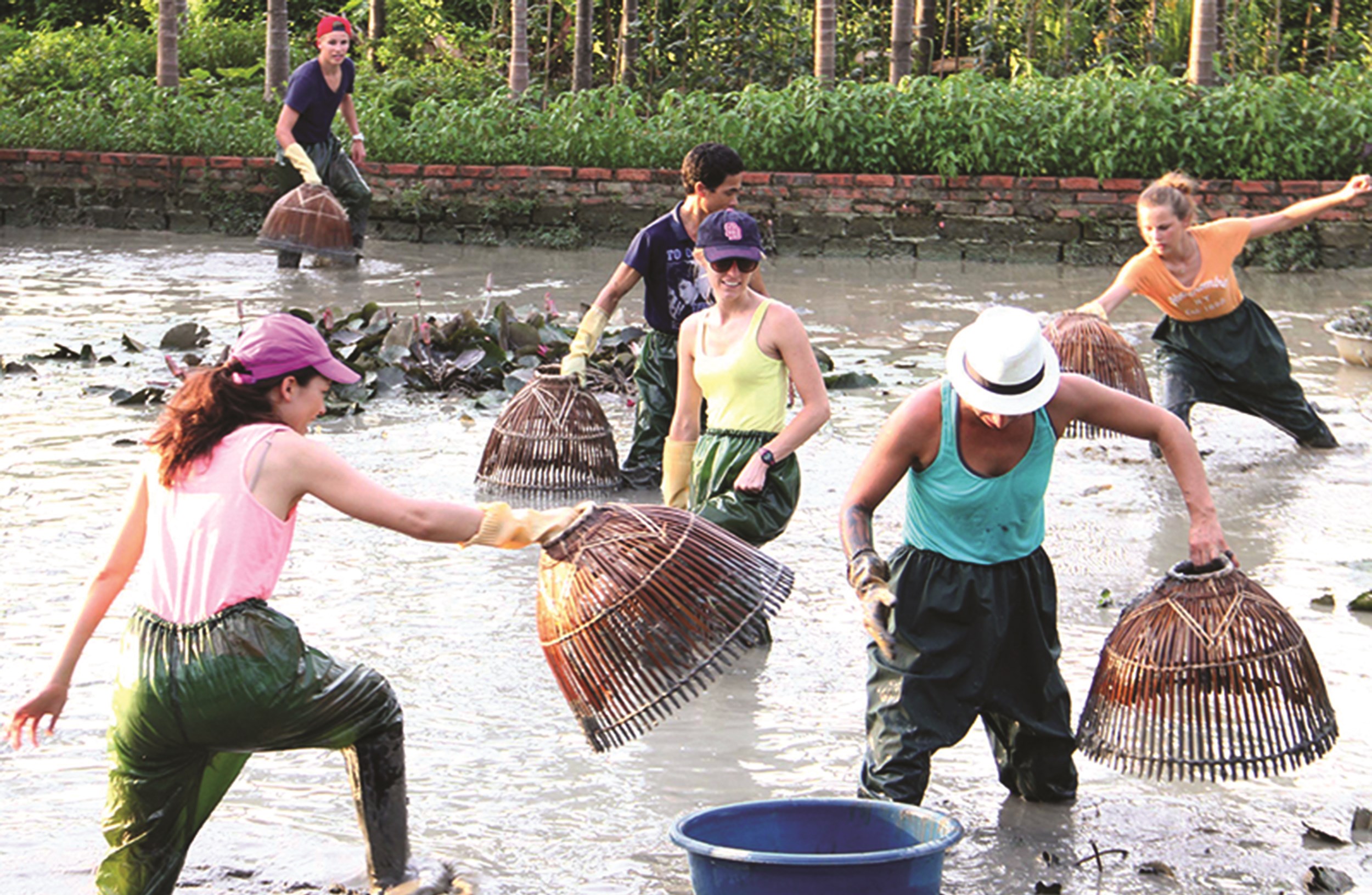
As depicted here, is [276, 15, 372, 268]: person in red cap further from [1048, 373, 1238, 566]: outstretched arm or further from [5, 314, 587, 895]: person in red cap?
[1048, 373, 1238, 566]: outstretched arm

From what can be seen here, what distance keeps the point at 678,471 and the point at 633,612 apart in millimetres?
1950

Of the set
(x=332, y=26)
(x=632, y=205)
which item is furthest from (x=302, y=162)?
(x=632, y=205)

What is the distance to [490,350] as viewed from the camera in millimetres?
10000

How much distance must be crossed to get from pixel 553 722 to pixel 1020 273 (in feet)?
34.8

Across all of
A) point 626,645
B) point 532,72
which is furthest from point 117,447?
point 532,72

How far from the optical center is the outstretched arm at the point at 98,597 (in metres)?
3.59

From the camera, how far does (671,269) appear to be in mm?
6965

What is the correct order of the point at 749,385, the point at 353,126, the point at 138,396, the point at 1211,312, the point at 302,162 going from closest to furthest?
the point at 749,385 → the point at 1211,312 → the point at 138,396 → the point at 302,162 → the point at 353,126

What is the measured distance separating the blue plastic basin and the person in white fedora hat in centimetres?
41

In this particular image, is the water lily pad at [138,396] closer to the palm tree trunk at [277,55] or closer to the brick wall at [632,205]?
the brick wall at [632,205]

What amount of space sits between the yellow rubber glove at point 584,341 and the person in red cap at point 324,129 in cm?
572

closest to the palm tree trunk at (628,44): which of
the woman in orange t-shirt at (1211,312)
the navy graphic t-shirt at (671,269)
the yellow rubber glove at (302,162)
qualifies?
the yellow rubber glove at (302,162)

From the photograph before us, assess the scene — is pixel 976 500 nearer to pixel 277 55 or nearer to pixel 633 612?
pixel 633 612

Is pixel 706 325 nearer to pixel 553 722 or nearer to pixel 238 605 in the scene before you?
pixel 553 722
